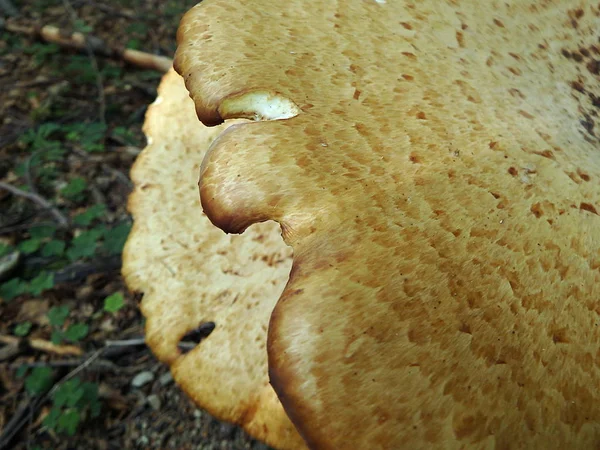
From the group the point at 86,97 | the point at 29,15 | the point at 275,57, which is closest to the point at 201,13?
the point at 275,57

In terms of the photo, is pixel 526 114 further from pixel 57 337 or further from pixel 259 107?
pixel 57 337

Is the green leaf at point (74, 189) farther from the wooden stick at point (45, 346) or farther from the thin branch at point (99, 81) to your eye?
the wooden stick at point (45, 346)

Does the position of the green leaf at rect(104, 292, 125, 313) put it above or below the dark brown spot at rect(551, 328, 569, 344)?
below

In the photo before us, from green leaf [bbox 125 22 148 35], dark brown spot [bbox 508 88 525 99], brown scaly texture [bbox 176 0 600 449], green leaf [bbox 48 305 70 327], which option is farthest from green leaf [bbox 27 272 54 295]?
green leaf [bbox 125 22 148 35]

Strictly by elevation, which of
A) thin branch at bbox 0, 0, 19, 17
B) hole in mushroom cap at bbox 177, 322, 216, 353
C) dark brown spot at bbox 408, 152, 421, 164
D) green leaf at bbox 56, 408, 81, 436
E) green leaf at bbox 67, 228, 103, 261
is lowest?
thin branch at bbox 0, 0, 19, 17

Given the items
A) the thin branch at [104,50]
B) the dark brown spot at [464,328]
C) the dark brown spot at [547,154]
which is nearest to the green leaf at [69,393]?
the dark brown spot at [464,328]

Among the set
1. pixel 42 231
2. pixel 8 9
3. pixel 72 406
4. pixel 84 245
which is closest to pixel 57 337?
pixel 72 406

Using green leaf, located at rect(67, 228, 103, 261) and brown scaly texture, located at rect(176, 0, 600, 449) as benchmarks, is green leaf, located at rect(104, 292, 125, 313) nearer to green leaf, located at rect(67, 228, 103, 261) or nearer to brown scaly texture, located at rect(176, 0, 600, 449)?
green leaf, located at rect(67, 228, 103, 261)
